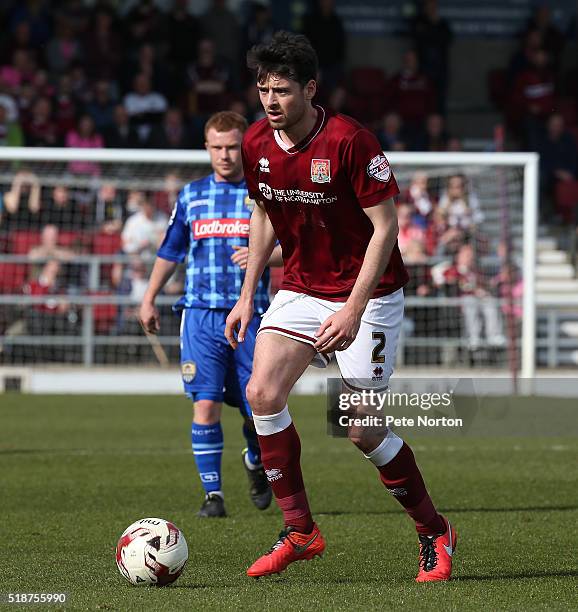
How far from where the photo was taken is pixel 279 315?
5.54 metres

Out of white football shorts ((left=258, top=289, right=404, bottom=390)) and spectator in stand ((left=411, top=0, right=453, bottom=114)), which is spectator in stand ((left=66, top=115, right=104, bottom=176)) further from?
white football shorts ((left=258, top=289, right=404, bottom=390))

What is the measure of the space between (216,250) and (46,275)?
957cm

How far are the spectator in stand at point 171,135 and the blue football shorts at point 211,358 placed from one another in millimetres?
10723

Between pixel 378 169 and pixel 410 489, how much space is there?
4.29ft

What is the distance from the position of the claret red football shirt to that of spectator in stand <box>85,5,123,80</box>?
14.9 m

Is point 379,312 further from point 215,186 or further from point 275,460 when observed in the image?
point 215,186

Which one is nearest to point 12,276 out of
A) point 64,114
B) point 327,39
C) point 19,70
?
point 64,114

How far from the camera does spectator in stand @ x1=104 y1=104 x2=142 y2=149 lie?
18250 millimetres

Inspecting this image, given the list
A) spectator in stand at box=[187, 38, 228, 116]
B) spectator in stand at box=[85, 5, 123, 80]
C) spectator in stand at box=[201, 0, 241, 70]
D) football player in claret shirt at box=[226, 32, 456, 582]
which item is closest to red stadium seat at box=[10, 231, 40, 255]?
spectator in stand at box=[187, 38, 228, 116]

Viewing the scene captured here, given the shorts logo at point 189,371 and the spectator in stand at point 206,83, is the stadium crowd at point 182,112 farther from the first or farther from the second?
the shorts logo at point 189,371

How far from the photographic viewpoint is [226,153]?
770cm

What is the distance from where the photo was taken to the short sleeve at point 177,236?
310 inches

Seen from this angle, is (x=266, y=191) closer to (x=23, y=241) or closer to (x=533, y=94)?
(x=23, y=241)

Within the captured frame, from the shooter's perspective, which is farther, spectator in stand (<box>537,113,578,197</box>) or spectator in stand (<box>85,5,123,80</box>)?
spectator in stand (<box>537,113,578,197</box>)
